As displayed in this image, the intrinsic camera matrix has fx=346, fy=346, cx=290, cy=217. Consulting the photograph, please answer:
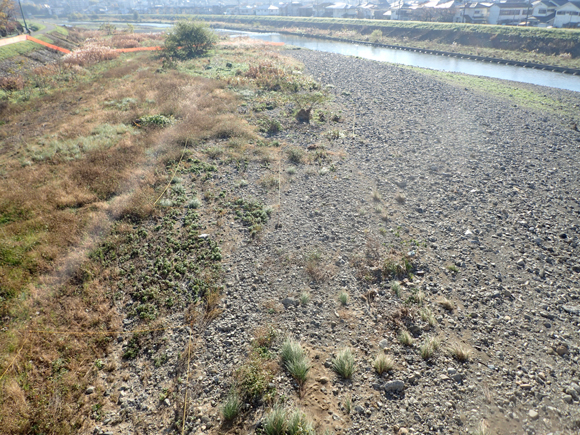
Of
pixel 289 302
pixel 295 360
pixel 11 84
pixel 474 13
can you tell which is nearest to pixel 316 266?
pixel 289 302

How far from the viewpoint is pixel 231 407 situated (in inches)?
249

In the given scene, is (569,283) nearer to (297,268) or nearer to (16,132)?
(297,268)

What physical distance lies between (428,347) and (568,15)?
78768 millimetres

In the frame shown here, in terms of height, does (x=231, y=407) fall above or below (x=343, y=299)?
above

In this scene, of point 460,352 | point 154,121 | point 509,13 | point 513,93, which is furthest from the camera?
point 509,13

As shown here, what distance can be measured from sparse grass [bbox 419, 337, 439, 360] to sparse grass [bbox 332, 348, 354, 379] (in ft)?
5.26

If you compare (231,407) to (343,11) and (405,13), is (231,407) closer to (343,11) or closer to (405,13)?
(405,13)

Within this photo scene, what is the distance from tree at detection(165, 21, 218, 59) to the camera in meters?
43.1

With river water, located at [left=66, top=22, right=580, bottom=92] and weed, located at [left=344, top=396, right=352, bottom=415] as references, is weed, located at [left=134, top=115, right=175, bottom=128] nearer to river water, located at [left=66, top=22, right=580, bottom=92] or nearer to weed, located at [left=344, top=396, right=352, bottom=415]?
weed, located at [left=344, top=396, right=352, bottom=415]

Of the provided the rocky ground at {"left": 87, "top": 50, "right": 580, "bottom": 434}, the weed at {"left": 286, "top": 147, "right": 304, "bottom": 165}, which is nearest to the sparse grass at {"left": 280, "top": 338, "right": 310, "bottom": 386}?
the rocky ground at {"left": 87, "top": 50, "right": 580, "bottom": 434}

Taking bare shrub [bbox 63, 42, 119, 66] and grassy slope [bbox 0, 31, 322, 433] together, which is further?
bare shrub [bbox 63, 42, 119, 66]

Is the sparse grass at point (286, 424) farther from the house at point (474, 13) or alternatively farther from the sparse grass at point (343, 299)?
the house at point (474, 13)

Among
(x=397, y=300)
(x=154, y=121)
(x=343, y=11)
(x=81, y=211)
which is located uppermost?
(x=343, y=11)

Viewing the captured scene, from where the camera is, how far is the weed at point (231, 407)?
6.27m
